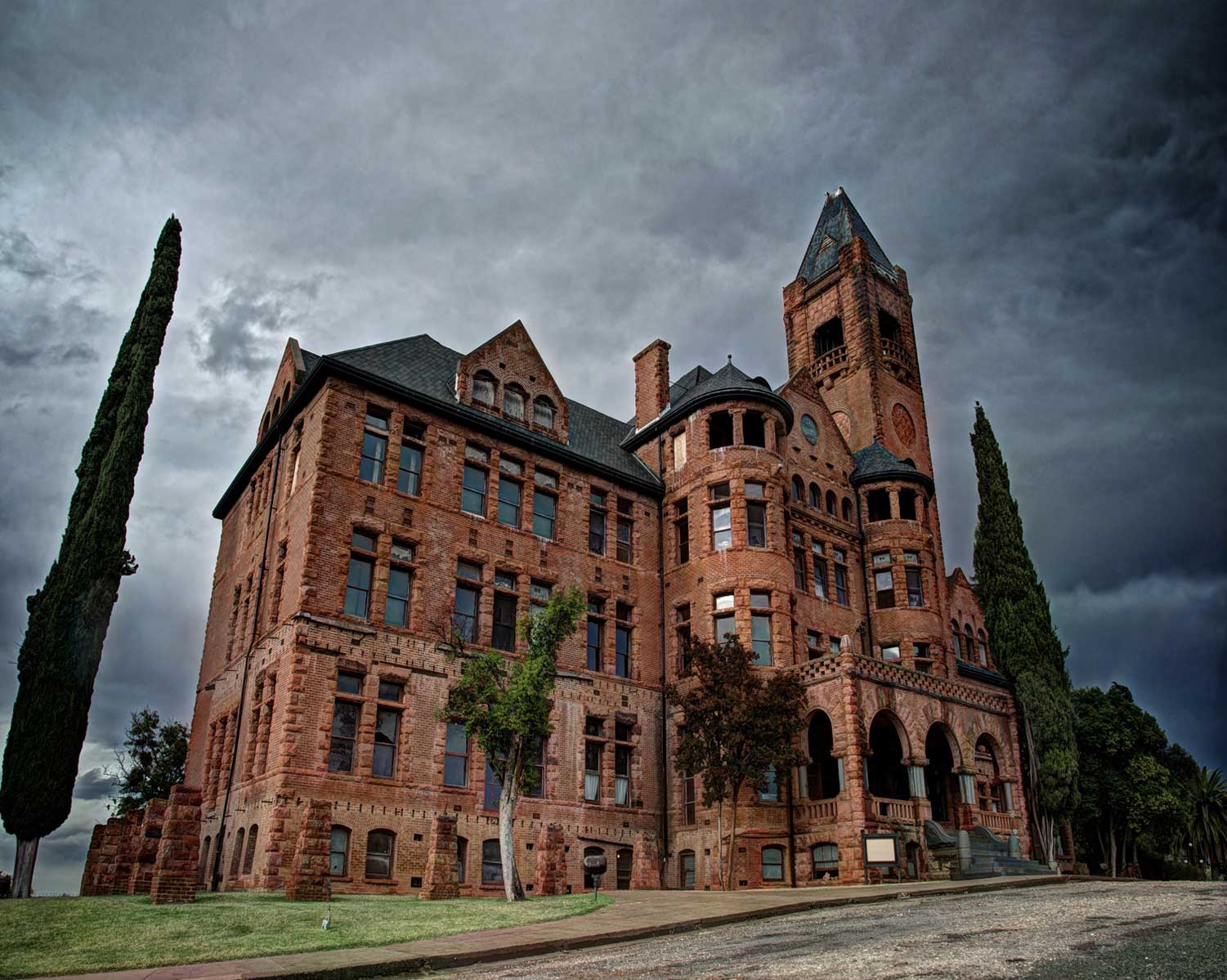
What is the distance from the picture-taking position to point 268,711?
2638cm

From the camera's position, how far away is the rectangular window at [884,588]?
36.9m

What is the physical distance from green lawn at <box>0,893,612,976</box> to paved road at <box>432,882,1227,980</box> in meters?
2.75

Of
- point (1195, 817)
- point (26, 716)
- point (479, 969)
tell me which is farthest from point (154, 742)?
point (1195, 817)

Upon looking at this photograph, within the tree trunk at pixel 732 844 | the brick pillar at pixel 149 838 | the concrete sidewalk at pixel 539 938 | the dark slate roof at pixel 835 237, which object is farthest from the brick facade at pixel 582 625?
the dark slate roof at pixel 835 237

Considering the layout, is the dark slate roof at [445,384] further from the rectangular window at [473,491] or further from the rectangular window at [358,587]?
the rectangular window at [358,587]

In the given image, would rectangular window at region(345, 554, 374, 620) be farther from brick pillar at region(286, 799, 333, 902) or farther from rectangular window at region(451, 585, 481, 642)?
brick pillar at region(286, 799, 333, 902)

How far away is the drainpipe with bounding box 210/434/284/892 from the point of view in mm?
26469

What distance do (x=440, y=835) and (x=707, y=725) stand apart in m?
9.42

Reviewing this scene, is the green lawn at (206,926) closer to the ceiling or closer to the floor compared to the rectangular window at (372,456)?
closer to the floor

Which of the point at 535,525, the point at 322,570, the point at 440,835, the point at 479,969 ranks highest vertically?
the point at 535,525

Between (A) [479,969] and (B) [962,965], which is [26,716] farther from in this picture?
(B) [962,965]

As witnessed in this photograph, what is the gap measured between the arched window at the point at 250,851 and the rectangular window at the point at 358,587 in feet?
19.4

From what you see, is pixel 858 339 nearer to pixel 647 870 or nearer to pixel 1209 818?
pixel 647 870

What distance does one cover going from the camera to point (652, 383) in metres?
39.0
